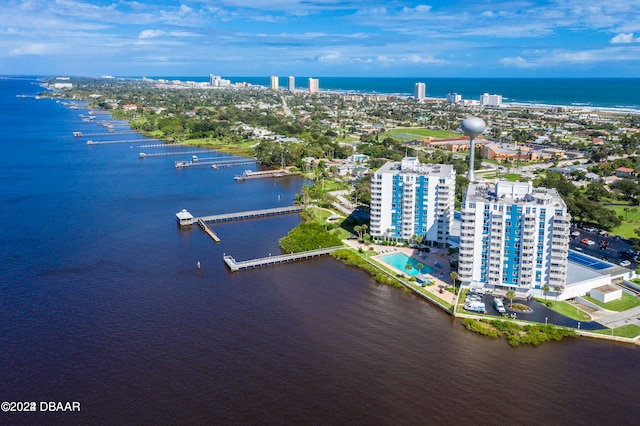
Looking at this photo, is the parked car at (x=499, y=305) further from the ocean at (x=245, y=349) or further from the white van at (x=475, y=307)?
the ocean at (x=245, y=349)

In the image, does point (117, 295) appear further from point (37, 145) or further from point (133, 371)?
point (37, 145)

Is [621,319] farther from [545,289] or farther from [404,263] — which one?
[404,263]

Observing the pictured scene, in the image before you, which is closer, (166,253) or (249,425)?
(249,425)

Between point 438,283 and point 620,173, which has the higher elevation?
point 620,173

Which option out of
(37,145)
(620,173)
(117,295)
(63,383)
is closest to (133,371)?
(63,383)

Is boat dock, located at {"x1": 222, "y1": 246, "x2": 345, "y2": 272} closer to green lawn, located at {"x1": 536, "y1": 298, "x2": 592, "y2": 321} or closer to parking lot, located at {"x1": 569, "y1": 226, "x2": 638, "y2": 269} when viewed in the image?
green lawn, located at {"x1": 536, "y1": 298, "x2": 592, "y2": 321}

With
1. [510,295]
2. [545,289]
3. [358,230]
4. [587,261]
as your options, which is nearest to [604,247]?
[587,261]
